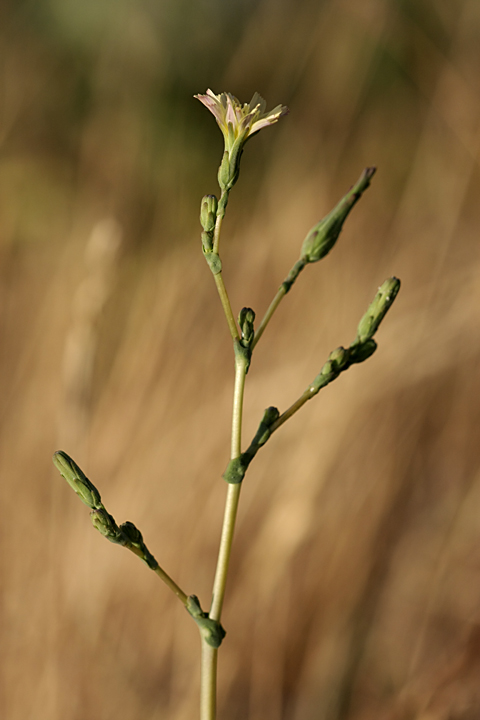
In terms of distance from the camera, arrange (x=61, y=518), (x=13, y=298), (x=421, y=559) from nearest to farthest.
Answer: (x=61, y=518), (x=421, y=559), (x=13, y=298)

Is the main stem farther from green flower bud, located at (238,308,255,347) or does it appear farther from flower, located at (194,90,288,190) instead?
flower, located at (194,90,288,190)

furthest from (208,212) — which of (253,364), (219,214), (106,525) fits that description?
(253,364)

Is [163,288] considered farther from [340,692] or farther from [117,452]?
[340,692]

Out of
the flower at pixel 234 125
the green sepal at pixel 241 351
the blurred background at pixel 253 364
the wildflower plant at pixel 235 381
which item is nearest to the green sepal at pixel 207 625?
the wildflower plant at pixel 235 381

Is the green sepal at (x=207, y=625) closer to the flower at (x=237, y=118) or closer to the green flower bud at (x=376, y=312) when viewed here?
the green flower bud at (x=376, y=312)

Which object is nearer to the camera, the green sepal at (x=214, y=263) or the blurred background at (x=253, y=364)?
the green sepal at (x=214, y=263)

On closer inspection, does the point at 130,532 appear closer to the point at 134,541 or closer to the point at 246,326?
the point at 134,541

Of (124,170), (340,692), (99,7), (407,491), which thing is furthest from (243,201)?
(340,692)
